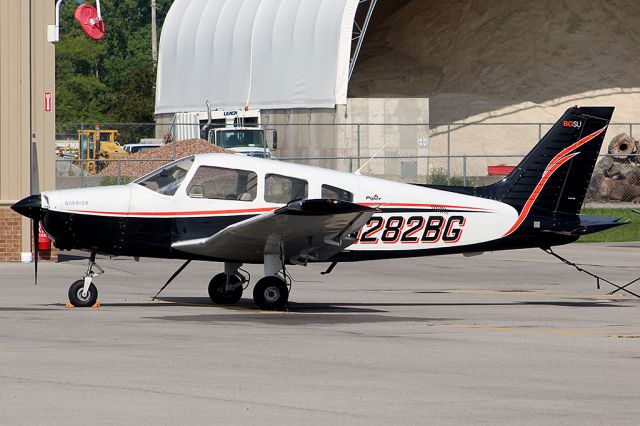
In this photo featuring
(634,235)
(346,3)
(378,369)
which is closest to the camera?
(378,369)

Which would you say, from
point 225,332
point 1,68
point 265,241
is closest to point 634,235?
point 1,68

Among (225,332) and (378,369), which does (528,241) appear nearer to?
(225,332)

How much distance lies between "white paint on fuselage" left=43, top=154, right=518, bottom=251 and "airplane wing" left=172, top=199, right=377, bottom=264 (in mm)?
425

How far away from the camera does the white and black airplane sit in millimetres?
16094

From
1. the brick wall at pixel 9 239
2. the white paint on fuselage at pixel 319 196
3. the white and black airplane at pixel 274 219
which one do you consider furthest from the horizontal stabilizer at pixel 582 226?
A: the brick wall at pixel 9 239

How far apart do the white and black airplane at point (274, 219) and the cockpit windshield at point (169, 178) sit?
1 cm

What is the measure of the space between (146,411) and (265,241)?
7660 mm

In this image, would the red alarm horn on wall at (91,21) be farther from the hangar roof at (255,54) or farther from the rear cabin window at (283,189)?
the hangar roof at (255,54)

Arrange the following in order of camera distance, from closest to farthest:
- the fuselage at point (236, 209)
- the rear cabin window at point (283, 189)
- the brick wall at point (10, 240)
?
the fuselage at point (236, 209) < the rear cabin window at point (283, 189) < the brick wall at point (10, 240)

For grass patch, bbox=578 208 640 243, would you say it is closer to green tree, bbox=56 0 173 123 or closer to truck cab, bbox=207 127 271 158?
truck cab, bbox=207 127 271 158

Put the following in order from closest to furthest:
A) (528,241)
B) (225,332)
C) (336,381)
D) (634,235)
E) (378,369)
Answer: (336,381)
(378,369)
(225,332)
(528,241)
(634,235)

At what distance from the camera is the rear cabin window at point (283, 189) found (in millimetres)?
16641

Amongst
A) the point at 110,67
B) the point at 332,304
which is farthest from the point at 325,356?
the point at 110,67

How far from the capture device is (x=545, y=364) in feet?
38.0
